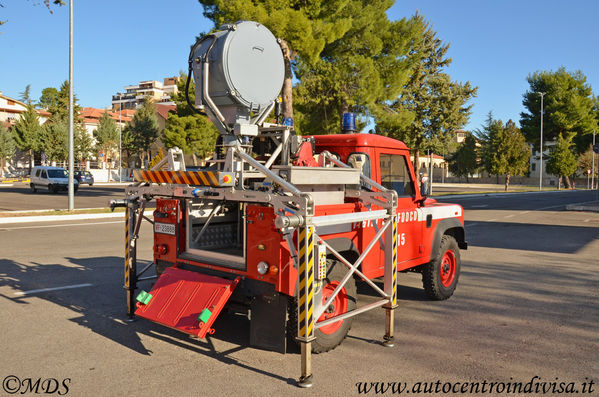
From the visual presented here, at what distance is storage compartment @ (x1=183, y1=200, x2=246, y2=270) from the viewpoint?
5016 millimetres

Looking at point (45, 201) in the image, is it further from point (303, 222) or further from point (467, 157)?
point (467, 157)

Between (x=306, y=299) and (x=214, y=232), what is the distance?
1.94 metres

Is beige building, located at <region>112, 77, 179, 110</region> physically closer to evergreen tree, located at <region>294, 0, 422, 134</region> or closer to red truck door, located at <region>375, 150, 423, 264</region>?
evergreen tree, located at <region>294, 0, 422, 134</region>

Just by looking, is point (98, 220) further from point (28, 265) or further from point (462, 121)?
point (462, 121)

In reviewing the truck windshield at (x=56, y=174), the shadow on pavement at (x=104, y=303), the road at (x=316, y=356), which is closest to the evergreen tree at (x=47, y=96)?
the truck windshield at (x=56, y=174)

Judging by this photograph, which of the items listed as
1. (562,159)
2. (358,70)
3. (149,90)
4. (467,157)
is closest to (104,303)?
(358,70)

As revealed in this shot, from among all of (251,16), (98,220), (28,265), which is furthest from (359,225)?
(251,16)

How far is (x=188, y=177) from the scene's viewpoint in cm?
478

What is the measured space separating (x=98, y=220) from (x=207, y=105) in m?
13.5

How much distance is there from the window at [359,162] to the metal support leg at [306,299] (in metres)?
1.72

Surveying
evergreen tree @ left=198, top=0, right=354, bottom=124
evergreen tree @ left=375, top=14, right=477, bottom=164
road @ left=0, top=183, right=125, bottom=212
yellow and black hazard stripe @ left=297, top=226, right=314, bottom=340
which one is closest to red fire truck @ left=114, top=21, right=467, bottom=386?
yellow and black hazard stripe @ left=297, top=226, right=314, bottom=340

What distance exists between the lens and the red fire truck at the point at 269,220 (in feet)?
13.8

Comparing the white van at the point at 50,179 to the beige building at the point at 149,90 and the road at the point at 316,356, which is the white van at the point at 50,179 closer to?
the road at the point at 316,356

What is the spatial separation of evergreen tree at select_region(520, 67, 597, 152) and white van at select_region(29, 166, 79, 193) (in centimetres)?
5800
